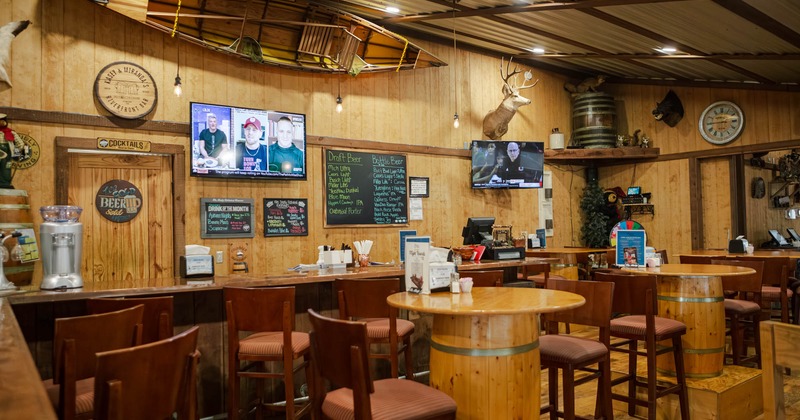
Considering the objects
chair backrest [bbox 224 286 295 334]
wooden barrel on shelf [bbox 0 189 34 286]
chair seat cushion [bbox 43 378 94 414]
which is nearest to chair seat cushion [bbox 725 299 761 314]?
chair backrest [bbox 224 286 295 334]

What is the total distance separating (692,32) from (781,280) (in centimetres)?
267

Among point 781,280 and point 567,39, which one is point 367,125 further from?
point 781,280

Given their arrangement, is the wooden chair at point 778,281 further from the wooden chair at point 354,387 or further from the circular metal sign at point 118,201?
the circular metal sign at point 118,201

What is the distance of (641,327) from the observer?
3.52 m

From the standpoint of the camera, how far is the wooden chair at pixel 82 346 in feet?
6.50

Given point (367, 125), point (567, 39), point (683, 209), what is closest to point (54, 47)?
point (367, 125)

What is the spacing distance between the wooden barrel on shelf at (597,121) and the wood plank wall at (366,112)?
349 mm

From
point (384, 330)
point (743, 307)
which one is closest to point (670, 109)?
point (743, 307)

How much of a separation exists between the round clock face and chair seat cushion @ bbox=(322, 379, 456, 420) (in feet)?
24.8

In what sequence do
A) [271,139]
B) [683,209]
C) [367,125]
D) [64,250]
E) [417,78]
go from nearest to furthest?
[64,250] → [271,139] → [367,125] → [417,78] → [683,209]

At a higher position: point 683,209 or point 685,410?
point 683,209

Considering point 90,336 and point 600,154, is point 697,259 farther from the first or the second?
point 90,336

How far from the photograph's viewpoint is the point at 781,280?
5.12 m

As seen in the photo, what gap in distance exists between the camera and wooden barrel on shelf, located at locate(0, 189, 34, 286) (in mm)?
3660
